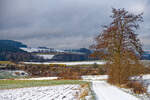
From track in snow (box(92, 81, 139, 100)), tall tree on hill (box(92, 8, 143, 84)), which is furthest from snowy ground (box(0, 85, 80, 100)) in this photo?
tall tree on hill (box(92, 8, 143, 84))

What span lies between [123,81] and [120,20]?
7.30 metres

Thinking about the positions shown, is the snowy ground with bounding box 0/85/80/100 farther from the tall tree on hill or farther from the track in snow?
the tall tree on hill

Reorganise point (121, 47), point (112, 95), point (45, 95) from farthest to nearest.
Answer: point (121, 47) < point (45, 95) < point (112, 95)

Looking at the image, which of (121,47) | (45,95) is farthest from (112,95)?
(121,47)

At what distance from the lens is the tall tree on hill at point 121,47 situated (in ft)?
79.8

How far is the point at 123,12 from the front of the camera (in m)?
25.4

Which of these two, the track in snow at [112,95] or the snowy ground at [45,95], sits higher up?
the track in snow at [112,95]

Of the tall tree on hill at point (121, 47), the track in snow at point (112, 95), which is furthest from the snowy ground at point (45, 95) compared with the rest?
the tall tree on hill at point (121, 47)

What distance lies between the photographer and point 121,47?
25.8 meters

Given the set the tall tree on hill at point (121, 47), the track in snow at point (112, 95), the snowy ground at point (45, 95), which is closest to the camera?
the track in snow at point (112, 95)

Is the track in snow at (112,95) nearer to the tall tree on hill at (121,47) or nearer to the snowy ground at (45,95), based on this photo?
the snowy ground at (45,95)

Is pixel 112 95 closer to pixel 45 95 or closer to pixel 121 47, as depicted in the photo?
pixel 45 95

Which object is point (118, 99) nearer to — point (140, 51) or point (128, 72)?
point (128, 72)

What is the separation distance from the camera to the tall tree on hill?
79.8ft
